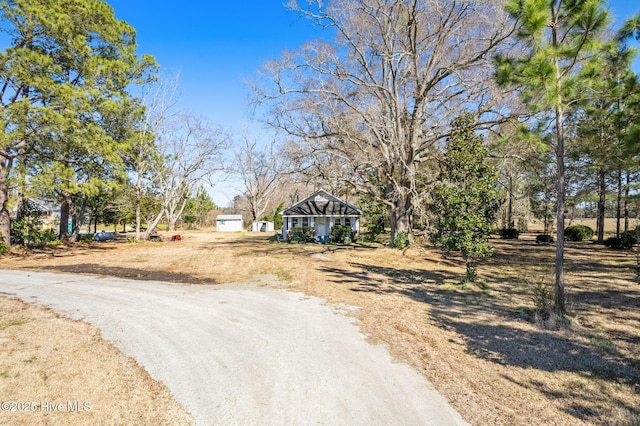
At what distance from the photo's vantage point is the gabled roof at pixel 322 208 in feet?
95.0

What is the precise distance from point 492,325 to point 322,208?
23.3 meters

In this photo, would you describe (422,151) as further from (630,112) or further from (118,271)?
(118,271)

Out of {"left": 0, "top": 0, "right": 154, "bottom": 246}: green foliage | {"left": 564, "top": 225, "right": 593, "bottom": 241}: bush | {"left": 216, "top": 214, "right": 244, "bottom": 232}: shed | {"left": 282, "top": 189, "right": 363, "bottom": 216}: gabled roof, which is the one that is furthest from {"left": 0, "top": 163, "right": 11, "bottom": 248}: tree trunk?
{"left": 564, "top": 225, "right": 593, "bottom": 241}: bush

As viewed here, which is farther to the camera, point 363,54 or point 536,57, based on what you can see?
point 363,54

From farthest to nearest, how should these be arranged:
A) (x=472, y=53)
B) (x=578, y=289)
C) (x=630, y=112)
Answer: (x=472, y=53) → (x=578, y=289) → (x=630, y=112)

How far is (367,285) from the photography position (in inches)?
422

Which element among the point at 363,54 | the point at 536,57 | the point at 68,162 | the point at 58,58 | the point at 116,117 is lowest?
the point at 68,162

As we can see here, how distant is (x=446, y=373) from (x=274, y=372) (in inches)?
88.9

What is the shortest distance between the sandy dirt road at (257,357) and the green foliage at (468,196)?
473cm

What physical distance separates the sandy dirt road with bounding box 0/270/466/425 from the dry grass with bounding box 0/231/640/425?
534 millimetres

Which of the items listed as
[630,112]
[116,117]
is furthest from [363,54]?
[116,117]

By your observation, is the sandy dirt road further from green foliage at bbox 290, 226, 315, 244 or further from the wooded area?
green foliage at bbox 290, 226, 315, 244

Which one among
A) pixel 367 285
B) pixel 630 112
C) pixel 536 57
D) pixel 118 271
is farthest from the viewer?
pixel 118 271

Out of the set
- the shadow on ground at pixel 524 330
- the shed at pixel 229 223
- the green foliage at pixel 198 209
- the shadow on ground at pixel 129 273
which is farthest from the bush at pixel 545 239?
the green foliage at pixel 198 209
